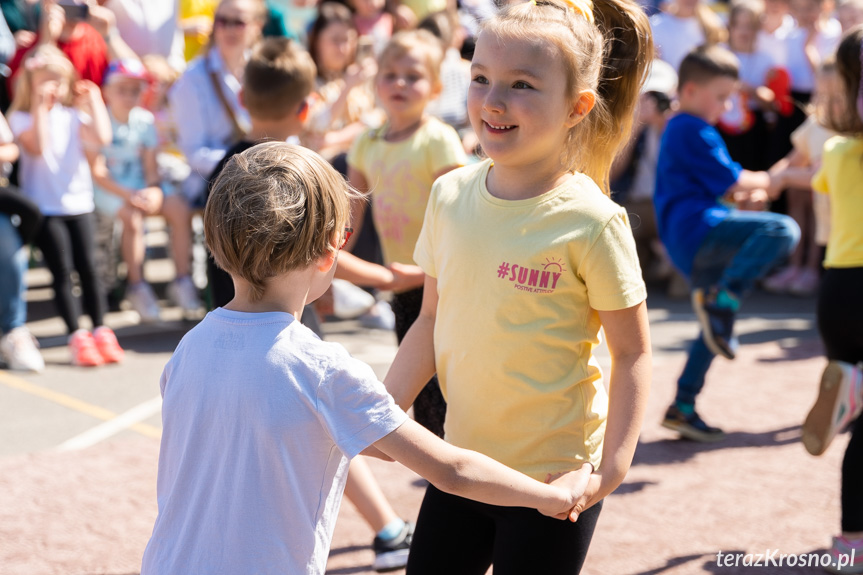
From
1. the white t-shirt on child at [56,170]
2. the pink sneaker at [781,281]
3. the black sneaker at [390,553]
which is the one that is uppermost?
the white t-shirt on child at [56,170]

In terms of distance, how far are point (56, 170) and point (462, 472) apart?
527 centimetres

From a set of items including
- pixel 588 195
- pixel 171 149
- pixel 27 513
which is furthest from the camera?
pixel 171 149

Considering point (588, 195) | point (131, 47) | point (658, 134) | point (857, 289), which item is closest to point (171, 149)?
point (131, 47)

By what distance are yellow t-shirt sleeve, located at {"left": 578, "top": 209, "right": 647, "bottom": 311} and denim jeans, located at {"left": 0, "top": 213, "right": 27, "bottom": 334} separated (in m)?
4.89

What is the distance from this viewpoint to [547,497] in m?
1.91

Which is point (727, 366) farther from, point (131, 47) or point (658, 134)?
point (131, 47)

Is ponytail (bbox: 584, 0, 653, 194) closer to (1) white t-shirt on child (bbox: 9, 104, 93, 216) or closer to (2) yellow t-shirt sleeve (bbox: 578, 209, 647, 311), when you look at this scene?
(2) yellow t-shirt sleeve (bbox: 578, 209, 647, 311)

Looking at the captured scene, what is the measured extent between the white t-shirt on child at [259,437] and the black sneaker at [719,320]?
10.3 ft

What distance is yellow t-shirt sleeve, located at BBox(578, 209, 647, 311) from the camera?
6.76 feet

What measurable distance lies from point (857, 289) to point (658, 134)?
4734mm

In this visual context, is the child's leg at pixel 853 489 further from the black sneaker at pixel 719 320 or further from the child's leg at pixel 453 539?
the child's leg at pixel 453 539

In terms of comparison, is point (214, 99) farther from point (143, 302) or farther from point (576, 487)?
point (576, 487)

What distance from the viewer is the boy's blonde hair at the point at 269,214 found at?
5.73ft

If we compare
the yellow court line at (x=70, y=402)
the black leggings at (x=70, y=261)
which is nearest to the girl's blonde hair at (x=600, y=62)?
the yellow court line at (x=70, y=402)
